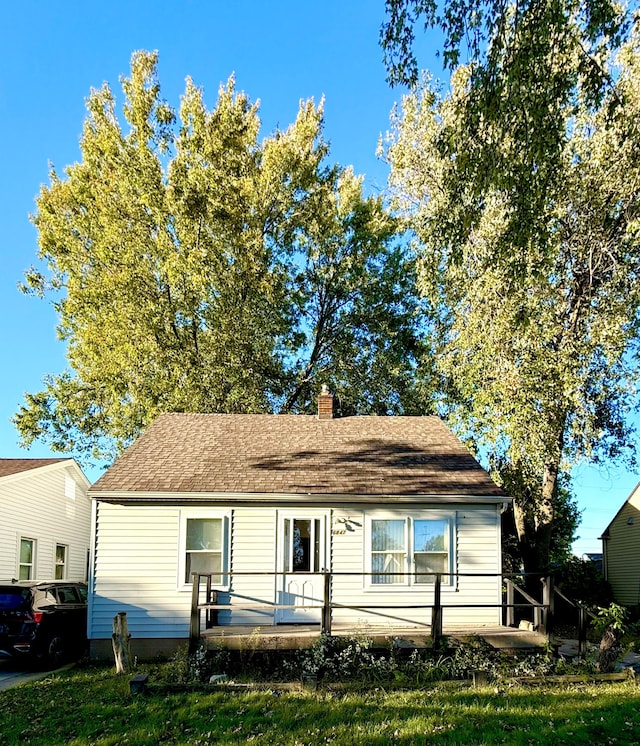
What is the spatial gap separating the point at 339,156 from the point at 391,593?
1796 cm

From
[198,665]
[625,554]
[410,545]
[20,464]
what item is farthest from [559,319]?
[20,464]

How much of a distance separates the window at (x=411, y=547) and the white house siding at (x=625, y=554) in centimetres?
1192

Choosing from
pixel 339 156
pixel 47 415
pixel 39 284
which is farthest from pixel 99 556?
pixel 339 156

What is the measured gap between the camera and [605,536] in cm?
2661

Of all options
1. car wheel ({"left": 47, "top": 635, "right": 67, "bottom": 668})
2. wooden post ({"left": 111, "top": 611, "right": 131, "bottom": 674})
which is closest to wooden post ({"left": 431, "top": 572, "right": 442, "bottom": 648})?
wooden post ({"left": 111, "top": 611, "right": 131, "bottom": 674})

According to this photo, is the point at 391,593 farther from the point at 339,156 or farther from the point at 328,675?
the point at 339,156

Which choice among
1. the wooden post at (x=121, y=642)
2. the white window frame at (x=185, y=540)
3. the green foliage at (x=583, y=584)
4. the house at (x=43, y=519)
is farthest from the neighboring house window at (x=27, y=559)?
the green foliage at (x=583, y=584)

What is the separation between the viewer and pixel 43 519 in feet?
64.7

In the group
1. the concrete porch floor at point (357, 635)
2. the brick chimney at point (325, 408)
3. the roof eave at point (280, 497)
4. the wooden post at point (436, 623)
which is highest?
the brick chimney at point (325, 408)

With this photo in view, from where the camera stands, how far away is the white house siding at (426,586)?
42.7 feet

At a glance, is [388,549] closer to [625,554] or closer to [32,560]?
[32,560]

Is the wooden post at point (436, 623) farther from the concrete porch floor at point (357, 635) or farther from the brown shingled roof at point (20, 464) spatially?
the brown shingled roof at point (20, 464)

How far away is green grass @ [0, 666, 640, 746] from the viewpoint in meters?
7.07

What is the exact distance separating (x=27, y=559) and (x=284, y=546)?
9245 mm
